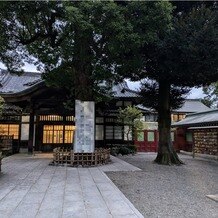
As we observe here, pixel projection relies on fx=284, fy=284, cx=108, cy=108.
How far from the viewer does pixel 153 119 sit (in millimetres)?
35781

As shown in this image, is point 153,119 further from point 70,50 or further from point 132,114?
point 70,50

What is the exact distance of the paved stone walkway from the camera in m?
5.91

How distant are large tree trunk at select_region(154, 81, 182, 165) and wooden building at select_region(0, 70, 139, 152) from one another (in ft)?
16.4

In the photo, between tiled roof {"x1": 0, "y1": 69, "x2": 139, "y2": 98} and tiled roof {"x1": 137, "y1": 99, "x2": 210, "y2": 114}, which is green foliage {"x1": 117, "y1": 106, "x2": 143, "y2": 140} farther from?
tiled roof {"x1": 137, "y1": 99, "x2": 210, "y2": 114}

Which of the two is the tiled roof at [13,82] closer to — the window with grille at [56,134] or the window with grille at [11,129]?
the window with grille at [11,129]

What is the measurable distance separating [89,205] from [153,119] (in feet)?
98.2

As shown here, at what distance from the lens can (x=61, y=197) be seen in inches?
284

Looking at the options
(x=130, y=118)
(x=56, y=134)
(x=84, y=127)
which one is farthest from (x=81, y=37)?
(x=56, y=134)

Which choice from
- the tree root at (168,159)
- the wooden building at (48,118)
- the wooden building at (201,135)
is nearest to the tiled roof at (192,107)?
the wooden building at (201,135)

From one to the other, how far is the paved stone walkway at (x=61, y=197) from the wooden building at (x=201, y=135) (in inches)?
481

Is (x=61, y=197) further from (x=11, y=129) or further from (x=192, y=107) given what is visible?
(x=192, y=107)

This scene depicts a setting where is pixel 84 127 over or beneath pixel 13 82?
beneath

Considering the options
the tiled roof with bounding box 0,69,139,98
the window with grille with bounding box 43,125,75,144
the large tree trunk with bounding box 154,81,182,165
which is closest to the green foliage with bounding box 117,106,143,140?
the tiled roof with bounding box 0,69,139,98

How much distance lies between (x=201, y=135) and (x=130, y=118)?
5.75 m
